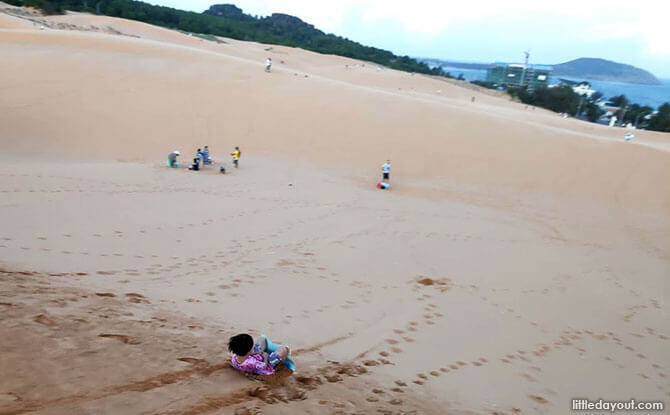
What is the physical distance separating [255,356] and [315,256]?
3.52 metres

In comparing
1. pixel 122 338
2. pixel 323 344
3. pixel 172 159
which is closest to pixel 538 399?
pixel 323 344

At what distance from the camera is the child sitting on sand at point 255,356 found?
3.36m

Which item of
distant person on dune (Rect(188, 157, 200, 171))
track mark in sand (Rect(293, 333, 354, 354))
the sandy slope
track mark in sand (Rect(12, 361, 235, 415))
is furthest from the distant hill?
track mark in sand (Rect(12, 361, 235, 415))

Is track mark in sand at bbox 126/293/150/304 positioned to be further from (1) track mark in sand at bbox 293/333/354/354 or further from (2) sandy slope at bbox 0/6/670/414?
(1) track mark in sand at bbox 293/333/354/354

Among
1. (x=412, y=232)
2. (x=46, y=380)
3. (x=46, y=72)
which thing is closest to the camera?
(x=46, y=380)

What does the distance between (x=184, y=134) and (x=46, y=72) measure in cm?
683

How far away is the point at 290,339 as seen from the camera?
4359 mm

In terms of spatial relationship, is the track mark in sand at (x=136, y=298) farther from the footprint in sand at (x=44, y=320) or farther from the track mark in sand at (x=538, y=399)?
the track mark in sand at (x=538, y=399)

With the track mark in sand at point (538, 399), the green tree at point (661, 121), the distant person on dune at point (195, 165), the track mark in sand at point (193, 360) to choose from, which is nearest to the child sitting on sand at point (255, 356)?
the track mark in sand at point (193, 360)

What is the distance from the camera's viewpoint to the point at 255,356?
11.4ft

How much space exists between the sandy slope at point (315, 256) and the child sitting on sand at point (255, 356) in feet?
0.43

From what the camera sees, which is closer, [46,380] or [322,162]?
[46,380]

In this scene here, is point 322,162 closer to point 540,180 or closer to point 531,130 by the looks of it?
point 540,180

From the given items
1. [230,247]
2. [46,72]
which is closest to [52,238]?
[230,247]
